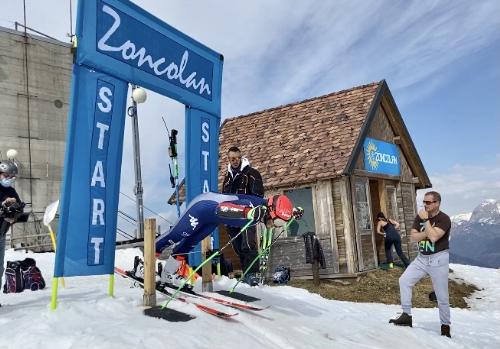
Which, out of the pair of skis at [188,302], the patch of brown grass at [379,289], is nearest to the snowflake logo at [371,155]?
the patch of brown grass at [379,289]

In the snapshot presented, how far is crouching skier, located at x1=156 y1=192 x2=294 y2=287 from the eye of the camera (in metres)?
4.96

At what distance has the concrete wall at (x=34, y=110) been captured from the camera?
1296 inches

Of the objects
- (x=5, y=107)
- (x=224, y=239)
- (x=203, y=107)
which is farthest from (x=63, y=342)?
(x=5, y=107)

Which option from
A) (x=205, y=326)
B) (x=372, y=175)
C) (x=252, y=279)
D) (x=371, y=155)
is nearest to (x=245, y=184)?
(x=252, y=279)

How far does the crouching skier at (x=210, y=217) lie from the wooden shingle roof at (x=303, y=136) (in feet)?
23.6

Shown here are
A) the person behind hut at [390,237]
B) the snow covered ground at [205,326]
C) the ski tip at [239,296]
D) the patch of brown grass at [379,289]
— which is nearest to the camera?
the snow covered ground at [205,326]

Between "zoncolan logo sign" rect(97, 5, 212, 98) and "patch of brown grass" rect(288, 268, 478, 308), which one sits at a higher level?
"zoncolan logo sign" rect(97, 5, 212, 98)

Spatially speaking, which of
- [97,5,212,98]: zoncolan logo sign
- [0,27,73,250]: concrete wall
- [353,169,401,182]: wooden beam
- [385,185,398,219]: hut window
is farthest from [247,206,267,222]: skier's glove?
[0,27,73,250]: concrete wall

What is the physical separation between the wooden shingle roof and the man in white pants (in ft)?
20.0

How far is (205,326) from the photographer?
4652 mm

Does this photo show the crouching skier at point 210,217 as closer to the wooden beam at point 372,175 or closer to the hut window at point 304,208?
the hut window at point 304,208

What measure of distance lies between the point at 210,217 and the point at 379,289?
748 centimetres

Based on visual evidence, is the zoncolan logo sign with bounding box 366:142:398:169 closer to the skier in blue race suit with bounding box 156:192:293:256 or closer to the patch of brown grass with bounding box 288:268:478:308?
the patch of brown grass with bounding box 288:268:478:308

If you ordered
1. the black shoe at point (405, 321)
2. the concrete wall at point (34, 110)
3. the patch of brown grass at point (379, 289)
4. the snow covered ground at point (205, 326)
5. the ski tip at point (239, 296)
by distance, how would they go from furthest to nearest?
the concrete wall at point (34, 110), the patch of brown grass at point (379, 289), the ski tip at point (239, 296), the black shoe at point (405, 321), the snow covered ground at point (205, 326)
